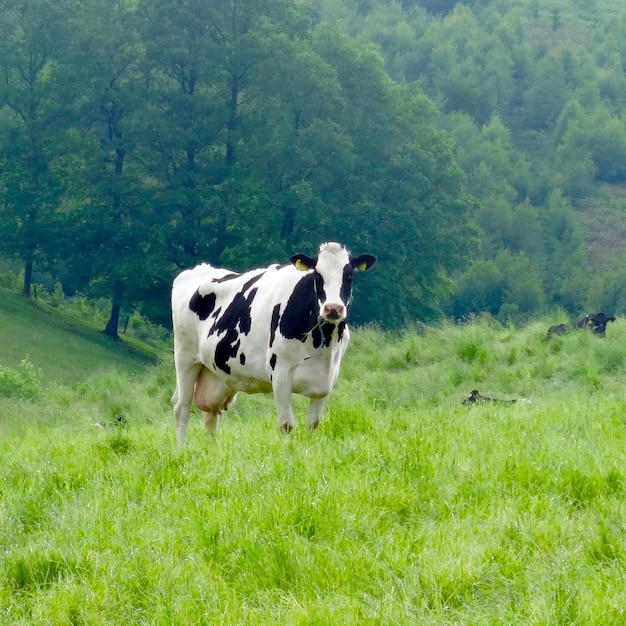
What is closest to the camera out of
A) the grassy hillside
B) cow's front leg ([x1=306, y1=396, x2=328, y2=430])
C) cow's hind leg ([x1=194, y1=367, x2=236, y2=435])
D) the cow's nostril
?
the cow's nostril

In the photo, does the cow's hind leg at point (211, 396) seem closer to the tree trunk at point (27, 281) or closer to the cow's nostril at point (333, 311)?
the cow's nostril at point (333, 311)

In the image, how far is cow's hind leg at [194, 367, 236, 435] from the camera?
956 centimetres

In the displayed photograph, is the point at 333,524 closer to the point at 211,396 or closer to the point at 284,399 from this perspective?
the point at 284,399

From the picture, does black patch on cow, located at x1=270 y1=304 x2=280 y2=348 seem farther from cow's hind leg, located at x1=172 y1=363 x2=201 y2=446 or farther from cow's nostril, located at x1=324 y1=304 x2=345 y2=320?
cow's hind leg, located at x1=172 y1=363 x2=201 y2=446

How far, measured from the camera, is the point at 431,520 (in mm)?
5125

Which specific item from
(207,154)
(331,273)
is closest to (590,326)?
(331,273)

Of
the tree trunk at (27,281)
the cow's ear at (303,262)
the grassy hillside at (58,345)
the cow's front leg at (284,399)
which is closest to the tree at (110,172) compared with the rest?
the tree trunk at (27,281)

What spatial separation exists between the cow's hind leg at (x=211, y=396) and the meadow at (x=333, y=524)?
145cm

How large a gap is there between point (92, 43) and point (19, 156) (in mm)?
5618

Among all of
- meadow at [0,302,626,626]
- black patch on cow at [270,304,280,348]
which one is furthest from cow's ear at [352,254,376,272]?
meadow at [0,302,626,626]

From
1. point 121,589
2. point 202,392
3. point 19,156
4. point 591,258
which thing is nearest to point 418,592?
point 121,589

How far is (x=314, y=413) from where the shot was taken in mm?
8133

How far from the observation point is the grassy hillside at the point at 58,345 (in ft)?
90.4

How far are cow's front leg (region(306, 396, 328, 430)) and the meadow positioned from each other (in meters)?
0.11
